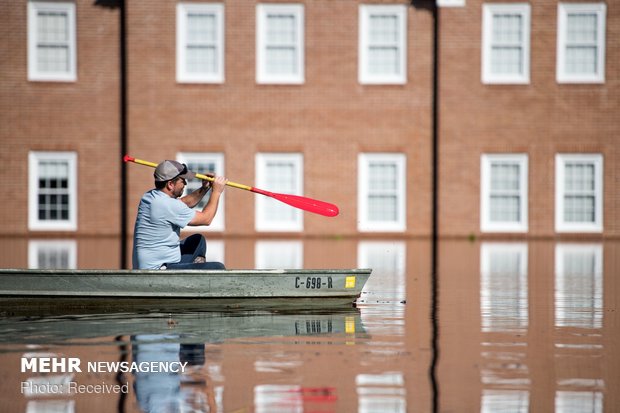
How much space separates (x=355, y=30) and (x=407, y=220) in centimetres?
553

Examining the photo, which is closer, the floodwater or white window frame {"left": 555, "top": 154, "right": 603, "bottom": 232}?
the floodwater

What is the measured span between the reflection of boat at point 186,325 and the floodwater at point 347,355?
18mm

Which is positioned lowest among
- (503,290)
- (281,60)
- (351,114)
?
(503,290)

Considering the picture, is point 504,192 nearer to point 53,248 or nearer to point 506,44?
point 506,44

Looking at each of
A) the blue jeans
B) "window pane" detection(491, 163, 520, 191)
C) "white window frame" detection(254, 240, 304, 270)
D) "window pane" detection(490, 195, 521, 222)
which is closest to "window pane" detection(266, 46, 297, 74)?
"white window frame" detection(254, 240, 304, 270)

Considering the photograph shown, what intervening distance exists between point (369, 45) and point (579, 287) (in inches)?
643

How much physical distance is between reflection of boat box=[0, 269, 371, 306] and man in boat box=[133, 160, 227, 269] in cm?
30

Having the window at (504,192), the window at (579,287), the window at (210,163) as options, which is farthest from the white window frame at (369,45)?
the window at (579,287)

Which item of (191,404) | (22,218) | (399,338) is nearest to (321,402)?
(191,404)

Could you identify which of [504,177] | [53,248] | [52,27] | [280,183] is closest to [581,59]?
[504,177]

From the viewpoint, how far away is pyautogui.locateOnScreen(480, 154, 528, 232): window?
101 feet

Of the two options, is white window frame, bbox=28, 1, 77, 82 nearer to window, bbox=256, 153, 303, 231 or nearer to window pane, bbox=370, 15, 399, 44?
window, bbox=256, 153, 303, 231

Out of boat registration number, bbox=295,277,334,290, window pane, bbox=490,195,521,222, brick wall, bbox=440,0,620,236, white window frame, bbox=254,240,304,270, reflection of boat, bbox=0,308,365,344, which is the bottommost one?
reflection of boat, bbox=0,308,365,344

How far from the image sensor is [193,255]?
41.9ft
